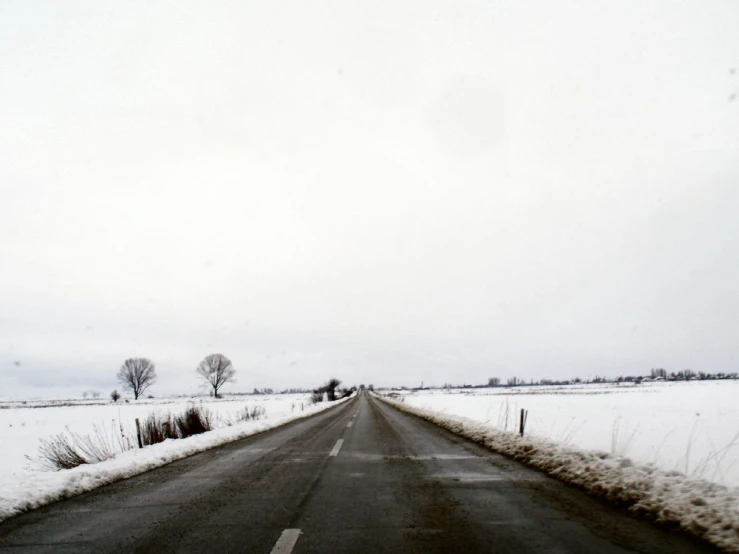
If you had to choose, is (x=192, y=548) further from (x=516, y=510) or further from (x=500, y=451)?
(x=500, y=451)

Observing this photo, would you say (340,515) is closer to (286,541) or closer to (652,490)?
(286,541)

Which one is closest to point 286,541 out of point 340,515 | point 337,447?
point 340,515

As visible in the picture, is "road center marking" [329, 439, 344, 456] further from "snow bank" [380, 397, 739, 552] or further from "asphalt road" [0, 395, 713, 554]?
"snow bank" [380, 397, 739, 552]

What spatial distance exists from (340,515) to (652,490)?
4.00 m

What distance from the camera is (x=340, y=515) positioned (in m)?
5.20

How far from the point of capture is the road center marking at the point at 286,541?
3.96m

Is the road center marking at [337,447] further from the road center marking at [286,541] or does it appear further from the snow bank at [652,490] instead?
the road center marking at [286,541]

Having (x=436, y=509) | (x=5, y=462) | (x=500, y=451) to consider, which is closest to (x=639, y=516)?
(x=436, y=509)

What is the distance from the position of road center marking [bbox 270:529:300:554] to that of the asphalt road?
0.02 m

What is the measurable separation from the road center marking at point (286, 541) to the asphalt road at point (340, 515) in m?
0.02

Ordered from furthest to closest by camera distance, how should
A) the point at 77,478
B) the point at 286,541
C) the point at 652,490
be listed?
the point at 77,478 → the point at 652,490 → the point at 286,541

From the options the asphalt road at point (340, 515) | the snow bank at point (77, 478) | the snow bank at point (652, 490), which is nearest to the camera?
the asphalt road at point (340, 515)

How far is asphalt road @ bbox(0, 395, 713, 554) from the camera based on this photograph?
13.8 ft

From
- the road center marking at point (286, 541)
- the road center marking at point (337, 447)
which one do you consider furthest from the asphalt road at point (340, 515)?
the road center marking at point (337, 447)
